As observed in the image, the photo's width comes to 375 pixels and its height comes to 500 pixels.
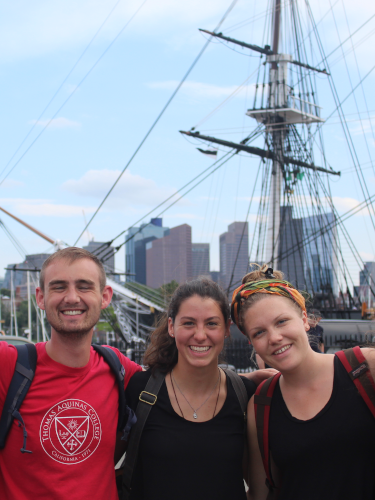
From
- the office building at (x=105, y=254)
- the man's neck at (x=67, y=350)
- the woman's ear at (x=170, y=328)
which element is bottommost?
the man's neck at (x=67, y=350)

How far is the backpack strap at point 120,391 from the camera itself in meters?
2.49

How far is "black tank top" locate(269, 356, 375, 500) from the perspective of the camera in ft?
6.87

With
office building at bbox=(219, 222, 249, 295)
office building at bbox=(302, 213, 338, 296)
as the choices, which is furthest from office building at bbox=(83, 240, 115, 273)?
office building at bbox=(219, 222, 249, 295)

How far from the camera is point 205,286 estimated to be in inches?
106

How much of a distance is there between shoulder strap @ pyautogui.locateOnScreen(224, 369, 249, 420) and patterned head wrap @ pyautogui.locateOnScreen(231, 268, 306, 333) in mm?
399

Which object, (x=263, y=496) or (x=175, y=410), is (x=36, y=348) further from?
(x=263, y=496)

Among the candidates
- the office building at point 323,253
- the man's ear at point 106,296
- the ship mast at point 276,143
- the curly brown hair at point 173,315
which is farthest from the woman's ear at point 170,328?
the ship mast at point 276,143

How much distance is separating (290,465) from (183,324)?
89 centimetres

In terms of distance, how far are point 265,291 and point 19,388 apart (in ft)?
4.36

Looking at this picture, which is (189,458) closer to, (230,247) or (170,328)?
(170,328)

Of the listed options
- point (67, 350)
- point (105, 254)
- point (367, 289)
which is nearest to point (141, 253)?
point (367, 289)

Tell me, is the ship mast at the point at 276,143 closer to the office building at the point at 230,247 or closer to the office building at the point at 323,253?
the office building at the point at 323,253

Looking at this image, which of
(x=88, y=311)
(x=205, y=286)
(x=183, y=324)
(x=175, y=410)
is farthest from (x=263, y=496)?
(x=88, y=311)

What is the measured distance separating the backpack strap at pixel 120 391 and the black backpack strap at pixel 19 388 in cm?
43
